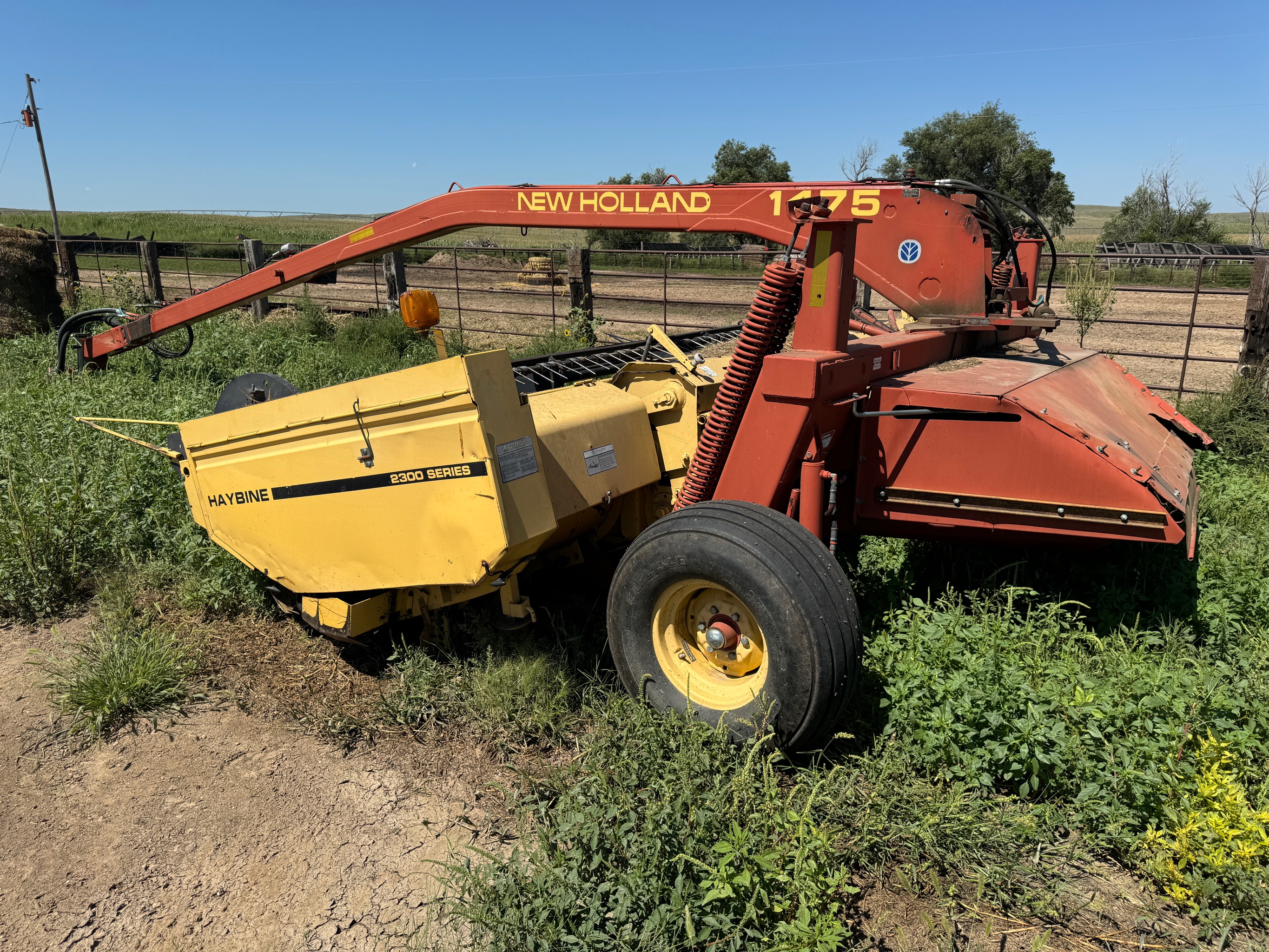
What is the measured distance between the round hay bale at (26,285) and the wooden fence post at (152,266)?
2.83m

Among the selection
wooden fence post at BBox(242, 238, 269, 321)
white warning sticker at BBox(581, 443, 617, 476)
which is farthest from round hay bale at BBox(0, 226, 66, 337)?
white warning sticker at BBox(581, 443, 617, 476)

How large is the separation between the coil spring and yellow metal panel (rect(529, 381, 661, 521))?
1.52ft

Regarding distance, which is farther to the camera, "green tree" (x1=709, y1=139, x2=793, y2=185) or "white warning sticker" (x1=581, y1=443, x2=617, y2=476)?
"green tree" (x1=709, y1=139, x2=793, y2=185)

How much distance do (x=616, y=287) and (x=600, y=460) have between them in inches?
793

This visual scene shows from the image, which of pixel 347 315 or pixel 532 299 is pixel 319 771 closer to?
pixel 347 315

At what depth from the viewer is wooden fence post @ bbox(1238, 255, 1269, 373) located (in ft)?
25.0

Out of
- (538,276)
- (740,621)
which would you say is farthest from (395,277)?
(740,621)

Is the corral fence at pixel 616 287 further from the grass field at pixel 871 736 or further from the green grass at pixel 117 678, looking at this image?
the green grass at pixel 117 678

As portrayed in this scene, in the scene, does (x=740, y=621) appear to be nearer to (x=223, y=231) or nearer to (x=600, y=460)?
(x=600, y=460)

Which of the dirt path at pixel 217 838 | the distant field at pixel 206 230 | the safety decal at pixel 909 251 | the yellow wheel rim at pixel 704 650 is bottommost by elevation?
the dirt path at pixel 217 838

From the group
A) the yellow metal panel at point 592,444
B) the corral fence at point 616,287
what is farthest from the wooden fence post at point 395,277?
the yellow metal panel at point 592,444

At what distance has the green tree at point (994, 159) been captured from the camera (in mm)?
38188

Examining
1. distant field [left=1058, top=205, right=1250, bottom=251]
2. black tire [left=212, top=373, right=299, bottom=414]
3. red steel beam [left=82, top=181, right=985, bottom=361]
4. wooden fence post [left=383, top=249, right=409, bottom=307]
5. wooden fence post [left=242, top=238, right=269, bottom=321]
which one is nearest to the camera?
red steel beam [left=82, top=181, right=985, bottom=361]

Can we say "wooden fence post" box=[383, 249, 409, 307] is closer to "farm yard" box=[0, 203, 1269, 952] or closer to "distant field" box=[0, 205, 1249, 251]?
"farm yard" box=[0, 203, 1269, 952]
